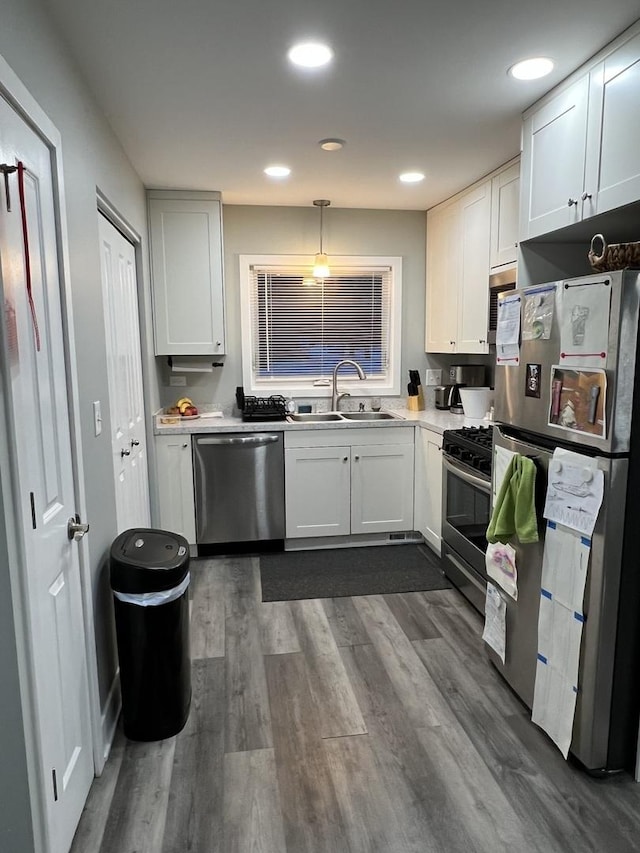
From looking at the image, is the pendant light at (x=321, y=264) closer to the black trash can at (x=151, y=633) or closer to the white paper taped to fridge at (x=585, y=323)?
the white paper taped to fridge at (x=585, y=323)

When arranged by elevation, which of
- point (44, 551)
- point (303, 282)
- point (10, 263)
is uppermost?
point (303, 282)

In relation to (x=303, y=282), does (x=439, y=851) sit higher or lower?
lower

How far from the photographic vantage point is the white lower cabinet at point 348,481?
383 centimetres

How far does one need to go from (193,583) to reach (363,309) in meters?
2.45

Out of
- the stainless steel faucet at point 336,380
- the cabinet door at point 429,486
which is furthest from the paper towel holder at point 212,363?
the cabinet door at point 429,486

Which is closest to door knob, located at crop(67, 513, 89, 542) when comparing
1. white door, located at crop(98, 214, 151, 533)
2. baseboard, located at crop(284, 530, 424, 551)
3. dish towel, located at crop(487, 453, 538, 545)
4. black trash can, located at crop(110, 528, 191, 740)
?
black trash can, located at crop(110, 528, 191, 740)

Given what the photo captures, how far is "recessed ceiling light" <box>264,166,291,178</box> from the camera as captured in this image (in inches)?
127

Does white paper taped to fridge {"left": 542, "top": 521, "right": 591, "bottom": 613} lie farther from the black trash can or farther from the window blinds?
the window blinds

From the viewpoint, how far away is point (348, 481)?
12.8 ft

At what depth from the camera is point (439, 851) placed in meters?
1.60

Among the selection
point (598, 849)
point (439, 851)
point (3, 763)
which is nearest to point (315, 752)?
point (439, 851)

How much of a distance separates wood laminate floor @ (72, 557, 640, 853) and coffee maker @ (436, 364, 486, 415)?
1.92m

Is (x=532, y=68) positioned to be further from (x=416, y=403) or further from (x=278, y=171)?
(x=416, y=403)

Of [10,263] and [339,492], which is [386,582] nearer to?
[339,492]
